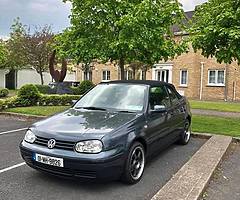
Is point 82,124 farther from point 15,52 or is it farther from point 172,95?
point 15,52

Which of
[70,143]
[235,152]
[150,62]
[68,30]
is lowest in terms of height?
[235,152]

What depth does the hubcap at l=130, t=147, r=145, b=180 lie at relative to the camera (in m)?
4.82

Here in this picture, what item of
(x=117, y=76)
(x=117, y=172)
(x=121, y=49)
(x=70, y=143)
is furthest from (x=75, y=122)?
(x=117, y=76)

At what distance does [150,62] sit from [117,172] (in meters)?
8.23

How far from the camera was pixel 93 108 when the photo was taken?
18.7 feet

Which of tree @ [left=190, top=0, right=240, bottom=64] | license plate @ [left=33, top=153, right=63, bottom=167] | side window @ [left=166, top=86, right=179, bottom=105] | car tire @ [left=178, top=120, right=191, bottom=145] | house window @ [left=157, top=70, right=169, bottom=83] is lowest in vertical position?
→ car tire @ [left=178, top=120, right=191, bottom=145]

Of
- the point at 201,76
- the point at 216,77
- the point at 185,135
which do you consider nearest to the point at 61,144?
the point at 185,135

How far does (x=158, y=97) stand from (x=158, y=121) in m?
0.67

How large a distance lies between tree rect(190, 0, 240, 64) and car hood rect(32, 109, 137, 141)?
521cm

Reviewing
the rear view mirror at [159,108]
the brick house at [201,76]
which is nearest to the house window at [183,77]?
the brick house at [201,76]

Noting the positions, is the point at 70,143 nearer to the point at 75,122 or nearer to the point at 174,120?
the point at 75,122

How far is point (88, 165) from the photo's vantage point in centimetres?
424

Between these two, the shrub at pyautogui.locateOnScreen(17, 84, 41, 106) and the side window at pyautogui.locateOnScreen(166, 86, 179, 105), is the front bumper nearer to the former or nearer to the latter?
the side window at pyautogui.locateOnScreen(166, 86, 179, 105)

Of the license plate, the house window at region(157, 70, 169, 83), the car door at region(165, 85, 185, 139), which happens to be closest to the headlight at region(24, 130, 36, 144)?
the license plate
